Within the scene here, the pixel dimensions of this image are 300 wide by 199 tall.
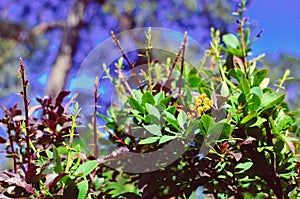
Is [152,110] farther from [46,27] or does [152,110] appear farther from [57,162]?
[46,27]

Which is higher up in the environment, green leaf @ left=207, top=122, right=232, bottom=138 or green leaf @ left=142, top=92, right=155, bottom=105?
green leaf @ left=142, top=92, right=155, bottom=105

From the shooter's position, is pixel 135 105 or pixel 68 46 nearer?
pixel 135 105

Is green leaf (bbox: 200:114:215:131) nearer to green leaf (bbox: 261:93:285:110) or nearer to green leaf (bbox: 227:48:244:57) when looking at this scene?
green leaf (bbox: 261:93:285:110)

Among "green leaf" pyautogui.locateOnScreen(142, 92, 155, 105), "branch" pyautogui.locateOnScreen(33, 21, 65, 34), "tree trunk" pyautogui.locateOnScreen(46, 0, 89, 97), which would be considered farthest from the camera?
"branch" pyautogui.locateOnScreen(33, 21, 65, 34)

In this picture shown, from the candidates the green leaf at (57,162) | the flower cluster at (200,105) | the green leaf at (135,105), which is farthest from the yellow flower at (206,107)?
the green leaf at (57,162)

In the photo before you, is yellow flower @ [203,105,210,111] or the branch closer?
yellow flower @ [203,105,210,111]

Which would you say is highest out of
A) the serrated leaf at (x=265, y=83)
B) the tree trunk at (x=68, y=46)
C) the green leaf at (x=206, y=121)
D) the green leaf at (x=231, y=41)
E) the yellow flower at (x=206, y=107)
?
the tree trunk at (x=68, y=46)

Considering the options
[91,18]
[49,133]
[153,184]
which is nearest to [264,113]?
[153,184]

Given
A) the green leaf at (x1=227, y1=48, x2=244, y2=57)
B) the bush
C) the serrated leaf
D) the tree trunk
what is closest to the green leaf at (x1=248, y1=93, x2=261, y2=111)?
the bush

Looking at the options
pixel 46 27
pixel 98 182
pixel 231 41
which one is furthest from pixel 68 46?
pixel 98 182

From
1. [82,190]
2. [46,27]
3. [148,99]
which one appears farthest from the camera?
[46,27]

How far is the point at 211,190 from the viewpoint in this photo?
64cm

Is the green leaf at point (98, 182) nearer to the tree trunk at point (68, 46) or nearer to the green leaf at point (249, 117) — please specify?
the green leaf at point (249, 117)

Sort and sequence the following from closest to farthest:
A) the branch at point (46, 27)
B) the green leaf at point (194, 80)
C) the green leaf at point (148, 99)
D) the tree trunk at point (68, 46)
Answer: the green leaf at point (148, 99), the green leaf at point (194, 80), the tree trunk at point (68, 46), the branch at point (46, 27)
